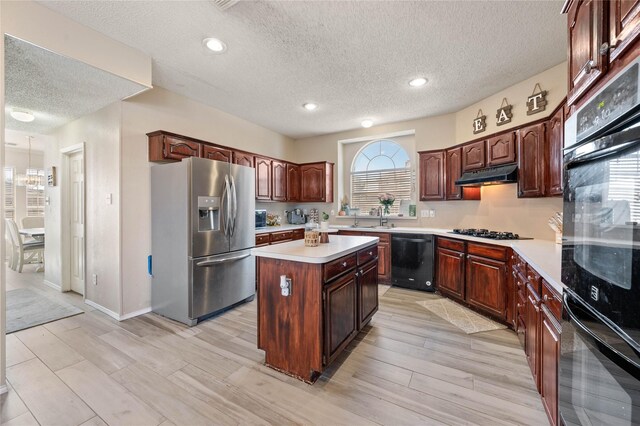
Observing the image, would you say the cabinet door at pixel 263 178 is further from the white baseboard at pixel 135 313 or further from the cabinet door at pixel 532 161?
the cabinet door at pixel 532 161

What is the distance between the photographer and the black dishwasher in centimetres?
403

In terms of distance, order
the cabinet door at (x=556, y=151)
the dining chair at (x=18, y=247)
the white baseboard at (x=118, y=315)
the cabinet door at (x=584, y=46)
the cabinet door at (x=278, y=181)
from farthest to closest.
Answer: the dining chair at (x=18, y=247), the cabinet door at (x=278, y=181), the white baseboard at (x=118, y=315), the cabinet door at (x=556, y=151), the cabinet door at (x=584, y=46)

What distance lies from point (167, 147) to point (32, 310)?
2.73 m

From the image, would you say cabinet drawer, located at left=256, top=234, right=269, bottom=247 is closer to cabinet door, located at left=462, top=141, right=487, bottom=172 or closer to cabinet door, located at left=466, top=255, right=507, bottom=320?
cabinet door, located at left=466, top=255, right=507, bottom=320

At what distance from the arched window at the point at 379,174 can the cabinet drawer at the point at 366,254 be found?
95.8 inches

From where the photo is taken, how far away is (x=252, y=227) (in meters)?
3.74

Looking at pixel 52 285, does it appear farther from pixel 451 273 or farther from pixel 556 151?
pixel 556 151

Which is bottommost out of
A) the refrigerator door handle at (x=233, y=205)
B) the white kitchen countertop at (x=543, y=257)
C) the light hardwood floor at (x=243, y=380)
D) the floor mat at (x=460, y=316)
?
the light hardwood floor at (x=243, y=380)

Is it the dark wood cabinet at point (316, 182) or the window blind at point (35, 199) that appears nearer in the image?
the dark wood cabinet at point (316, 182)

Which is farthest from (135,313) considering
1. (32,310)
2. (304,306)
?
(304,306)

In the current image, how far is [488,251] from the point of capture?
3.06 m

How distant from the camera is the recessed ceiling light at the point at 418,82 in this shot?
3.25 meters

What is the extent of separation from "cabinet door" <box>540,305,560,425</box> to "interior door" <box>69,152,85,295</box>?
17.3 feet

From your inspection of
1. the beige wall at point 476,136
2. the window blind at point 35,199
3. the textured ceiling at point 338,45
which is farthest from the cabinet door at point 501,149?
the window blind at point 35,199
